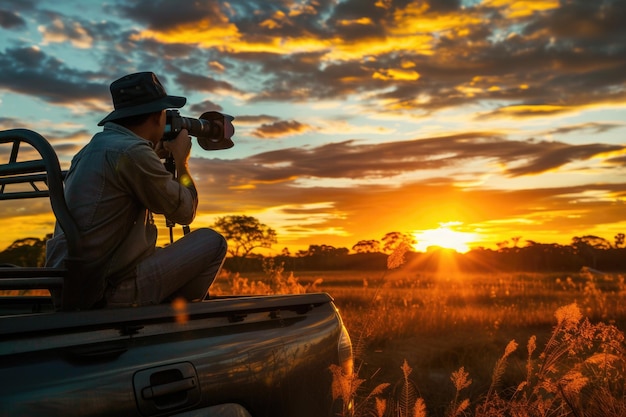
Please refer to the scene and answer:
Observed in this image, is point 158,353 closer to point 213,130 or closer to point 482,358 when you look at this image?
point 213,130

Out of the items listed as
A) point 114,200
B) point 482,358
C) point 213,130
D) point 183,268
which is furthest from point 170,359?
point 482,358

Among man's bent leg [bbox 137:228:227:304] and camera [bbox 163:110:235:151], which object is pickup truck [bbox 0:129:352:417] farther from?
camera [bbox 163:110:235:151]

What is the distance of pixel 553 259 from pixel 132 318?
240ft

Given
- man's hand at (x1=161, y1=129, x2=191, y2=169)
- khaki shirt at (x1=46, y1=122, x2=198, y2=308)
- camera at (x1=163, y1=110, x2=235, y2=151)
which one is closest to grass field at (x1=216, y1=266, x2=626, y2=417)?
khaki shirt at (x1=46, y1=122, x2=198, y2=308)

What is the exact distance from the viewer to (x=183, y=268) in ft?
11.2

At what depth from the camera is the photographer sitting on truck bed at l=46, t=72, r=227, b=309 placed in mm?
3334

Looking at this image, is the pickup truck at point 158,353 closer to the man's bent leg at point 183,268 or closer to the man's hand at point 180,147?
the man's bent leg at point 183,268

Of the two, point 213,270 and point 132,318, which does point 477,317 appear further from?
point 132,318

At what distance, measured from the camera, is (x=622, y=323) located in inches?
519

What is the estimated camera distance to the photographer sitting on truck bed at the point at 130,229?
3334mm

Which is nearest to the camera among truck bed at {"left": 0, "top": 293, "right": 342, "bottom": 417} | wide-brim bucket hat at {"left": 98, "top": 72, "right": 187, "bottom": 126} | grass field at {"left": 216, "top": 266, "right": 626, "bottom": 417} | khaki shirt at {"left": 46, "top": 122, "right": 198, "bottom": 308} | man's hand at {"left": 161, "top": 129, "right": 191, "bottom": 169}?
truck bed at {"left": 0, "top": 293, "right": 342, "bottom": 417}

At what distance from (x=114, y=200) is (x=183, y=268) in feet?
1.33

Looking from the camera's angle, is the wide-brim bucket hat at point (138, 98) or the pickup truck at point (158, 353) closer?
the pickup truck at point (158, 353)

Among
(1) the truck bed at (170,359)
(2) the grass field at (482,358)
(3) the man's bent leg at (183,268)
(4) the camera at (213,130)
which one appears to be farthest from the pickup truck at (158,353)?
(4) the camera at (213,130)
